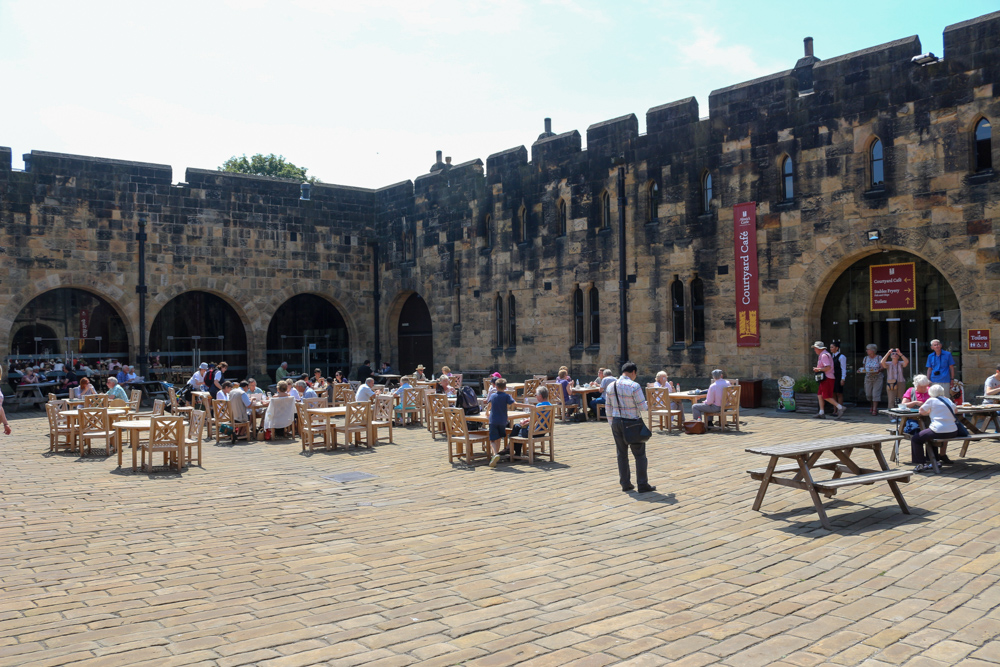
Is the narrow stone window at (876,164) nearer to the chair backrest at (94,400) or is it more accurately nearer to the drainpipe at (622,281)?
the drainpipe at (622,281)

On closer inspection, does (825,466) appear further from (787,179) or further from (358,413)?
(787,179)

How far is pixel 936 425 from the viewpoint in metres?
8.65

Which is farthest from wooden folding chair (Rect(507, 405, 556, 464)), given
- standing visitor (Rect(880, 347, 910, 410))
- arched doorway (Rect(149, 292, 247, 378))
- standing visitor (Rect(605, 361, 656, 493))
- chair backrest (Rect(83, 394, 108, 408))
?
arched doorway (Rect(149, 292, 247, 378))

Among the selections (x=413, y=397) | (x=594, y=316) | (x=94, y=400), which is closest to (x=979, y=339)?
(x=594, y=316)

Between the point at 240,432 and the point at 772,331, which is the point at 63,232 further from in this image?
the point at 772,331

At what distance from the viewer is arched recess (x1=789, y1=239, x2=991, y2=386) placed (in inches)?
532

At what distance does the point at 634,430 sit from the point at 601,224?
11786 millimetres

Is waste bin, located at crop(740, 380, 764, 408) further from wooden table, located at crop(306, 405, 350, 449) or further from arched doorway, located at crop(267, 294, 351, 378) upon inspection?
arched doorway, located at crop(267, 294, 351, 378)

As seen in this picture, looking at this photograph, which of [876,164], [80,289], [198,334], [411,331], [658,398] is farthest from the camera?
[411,331]

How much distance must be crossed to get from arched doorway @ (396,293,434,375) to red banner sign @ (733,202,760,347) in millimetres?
10783

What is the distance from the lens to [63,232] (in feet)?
66.7

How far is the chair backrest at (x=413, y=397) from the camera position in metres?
15.9

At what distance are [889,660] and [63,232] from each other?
2158 cm

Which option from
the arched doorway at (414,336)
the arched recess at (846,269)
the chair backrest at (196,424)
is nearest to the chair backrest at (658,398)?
the arched recess at (846,269)
